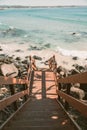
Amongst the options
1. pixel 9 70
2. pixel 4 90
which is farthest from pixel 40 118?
pixel 9 70

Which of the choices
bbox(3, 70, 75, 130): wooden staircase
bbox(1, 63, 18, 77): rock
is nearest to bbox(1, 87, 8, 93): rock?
bbox(3, 70, 75, 130): wooden staircase

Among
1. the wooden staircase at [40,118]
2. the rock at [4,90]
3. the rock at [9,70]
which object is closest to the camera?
the wooden staircase at [40,118]

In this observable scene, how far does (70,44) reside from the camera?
39.8 meters

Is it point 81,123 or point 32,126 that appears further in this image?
point 81,123

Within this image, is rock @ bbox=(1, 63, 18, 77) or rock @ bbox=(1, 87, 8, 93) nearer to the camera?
rock @ bbox=(1, 87, 8, 93)

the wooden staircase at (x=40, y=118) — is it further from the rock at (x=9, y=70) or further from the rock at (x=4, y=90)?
the rock at (x=9, y=70)

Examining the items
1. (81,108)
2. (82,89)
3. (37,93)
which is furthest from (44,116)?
(82,89)

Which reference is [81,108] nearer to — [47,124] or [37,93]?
[47,124]

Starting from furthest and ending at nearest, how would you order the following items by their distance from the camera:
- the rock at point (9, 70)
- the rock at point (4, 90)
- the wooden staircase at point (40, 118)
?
the rock at point (9, 70) → the rock at point (4, 90) → the wooden staircase at point (40, 118)

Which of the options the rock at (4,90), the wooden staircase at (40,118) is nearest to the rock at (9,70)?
the rock at (4,90)

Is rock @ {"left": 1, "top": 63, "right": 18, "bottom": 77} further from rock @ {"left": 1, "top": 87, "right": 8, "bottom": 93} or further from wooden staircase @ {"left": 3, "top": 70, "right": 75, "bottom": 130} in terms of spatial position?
wooden staircase @ {"left": 3, "top": 70, "right": 75, "bottom": 130}

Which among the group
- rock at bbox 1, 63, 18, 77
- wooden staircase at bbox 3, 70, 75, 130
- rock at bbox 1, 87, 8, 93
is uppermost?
rock at bbox 1, 63, 18, 77

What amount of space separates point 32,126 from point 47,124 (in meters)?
0.46

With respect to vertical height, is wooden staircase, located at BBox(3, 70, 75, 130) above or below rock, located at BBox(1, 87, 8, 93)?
below
